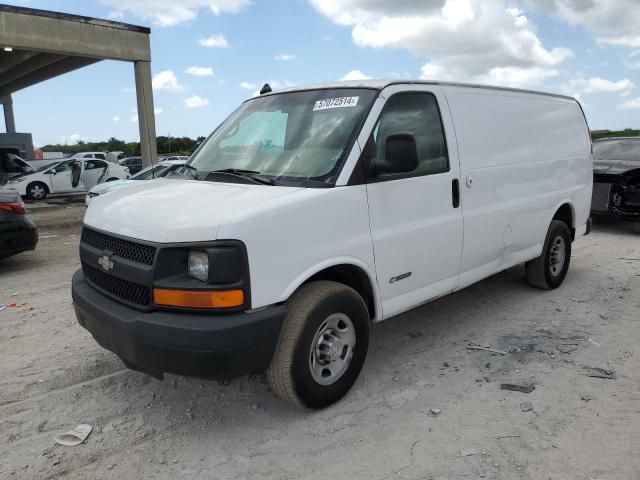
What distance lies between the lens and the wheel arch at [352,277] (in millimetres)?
3115

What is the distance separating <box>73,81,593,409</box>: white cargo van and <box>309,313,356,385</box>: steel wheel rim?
0.03 ft

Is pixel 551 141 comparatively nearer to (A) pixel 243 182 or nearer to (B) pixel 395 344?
(B) pixel 395 344

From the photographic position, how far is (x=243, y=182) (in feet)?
11.4

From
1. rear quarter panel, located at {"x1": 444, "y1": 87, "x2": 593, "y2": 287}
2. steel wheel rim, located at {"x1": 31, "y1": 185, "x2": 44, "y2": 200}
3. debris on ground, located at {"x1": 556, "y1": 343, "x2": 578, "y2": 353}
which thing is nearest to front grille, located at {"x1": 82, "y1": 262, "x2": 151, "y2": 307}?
rear quarter panel, located at {"x1": 444, "y1": 87, "x2": 593, "y2": 287}

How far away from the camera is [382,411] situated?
3367mm

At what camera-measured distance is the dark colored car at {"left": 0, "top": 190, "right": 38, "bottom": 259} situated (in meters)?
6.93

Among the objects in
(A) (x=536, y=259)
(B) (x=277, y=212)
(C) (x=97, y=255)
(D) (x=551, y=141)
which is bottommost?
(A) (x=536, y=259)

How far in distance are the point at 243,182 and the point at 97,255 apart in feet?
3.41

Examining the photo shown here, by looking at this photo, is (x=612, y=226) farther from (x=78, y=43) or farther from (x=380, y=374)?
(x=78, y=43)

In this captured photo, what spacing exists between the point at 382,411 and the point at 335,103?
209 centimetres

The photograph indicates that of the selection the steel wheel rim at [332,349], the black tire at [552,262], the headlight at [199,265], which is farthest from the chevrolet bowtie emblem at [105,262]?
the black tire at [552,262]

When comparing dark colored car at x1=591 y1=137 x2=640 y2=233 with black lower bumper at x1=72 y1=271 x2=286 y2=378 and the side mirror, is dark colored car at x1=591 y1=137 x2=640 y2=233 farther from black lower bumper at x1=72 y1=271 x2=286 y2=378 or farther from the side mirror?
black lower bumper at x1=72 y1=271 x2=286 y2=378

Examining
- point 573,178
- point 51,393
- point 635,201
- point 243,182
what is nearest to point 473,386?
point 243,182

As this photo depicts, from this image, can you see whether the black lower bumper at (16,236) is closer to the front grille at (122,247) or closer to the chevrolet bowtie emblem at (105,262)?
the front grille at (122,247)
